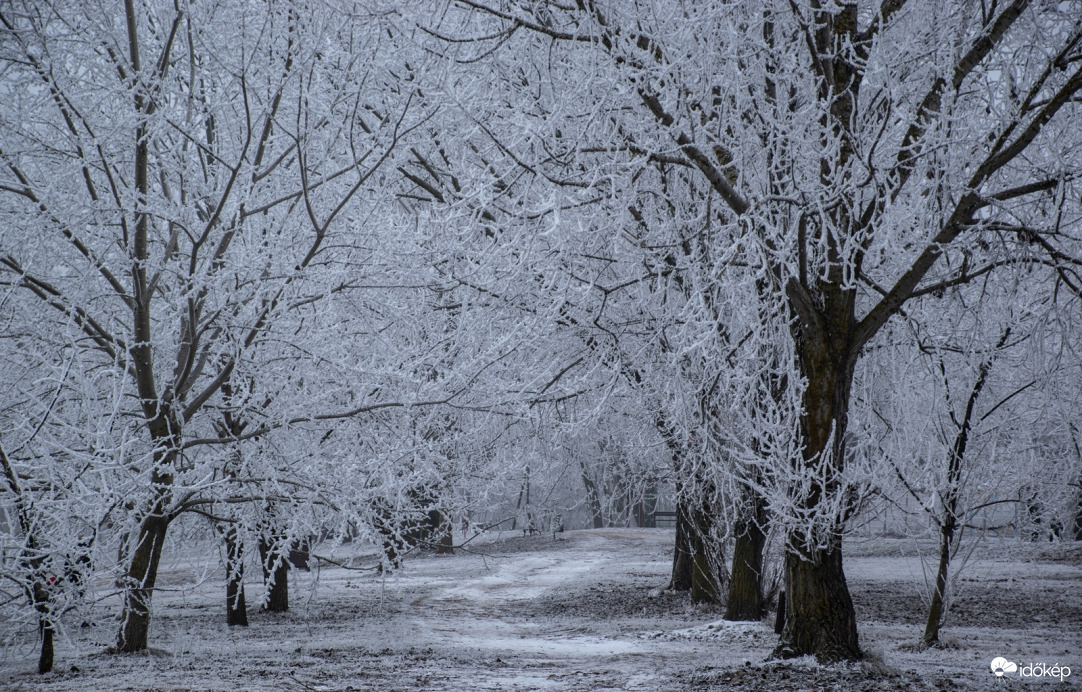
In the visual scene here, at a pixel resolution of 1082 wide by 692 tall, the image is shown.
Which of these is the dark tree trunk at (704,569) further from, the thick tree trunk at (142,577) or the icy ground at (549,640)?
the thick tree trunk at (142,577)

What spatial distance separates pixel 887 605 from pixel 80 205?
12.6 m

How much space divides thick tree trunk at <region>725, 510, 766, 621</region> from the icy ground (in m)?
0.38

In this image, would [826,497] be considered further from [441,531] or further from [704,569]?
[441,531]

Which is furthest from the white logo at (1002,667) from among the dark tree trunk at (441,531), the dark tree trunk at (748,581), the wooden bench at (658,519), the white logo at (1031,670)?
the wooden bench at (658,519)

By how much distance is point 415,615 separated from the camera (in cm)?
1380

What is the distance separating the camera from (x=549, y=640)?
36.4 ft

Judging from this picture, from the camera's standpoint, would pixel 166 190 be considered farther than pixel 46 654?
Yes

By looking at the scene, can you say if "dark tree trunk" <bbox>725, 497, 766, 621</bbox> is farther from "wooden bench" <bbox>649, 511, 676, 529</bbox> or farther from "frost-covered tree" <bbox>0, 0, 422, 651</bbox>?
"wooden bench" <bbox>649, 511, 676, 529</bbox>

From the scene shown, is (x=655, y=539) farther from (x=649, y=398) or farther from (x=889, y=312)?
(x=889, y=312)

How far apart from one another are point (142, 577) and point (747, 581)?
7150mm

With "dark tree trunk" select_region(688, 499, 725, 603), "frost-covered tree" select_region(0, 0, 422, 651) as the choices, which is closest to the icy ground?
"dark tree trunk" select_region(688, 499, 725, 603)

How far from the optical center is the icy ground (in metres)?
7.08

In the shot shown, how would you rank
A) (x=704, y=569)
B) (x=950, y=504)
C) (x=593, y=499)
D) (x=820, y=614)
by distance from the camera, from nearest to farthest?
(x=820, y=614) → (x=950, y=504) → (x=704, y=569) → (x=593, y=499)

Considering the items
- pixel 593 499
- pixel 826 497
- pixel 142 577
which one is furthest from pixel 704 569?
pixel 593 499
